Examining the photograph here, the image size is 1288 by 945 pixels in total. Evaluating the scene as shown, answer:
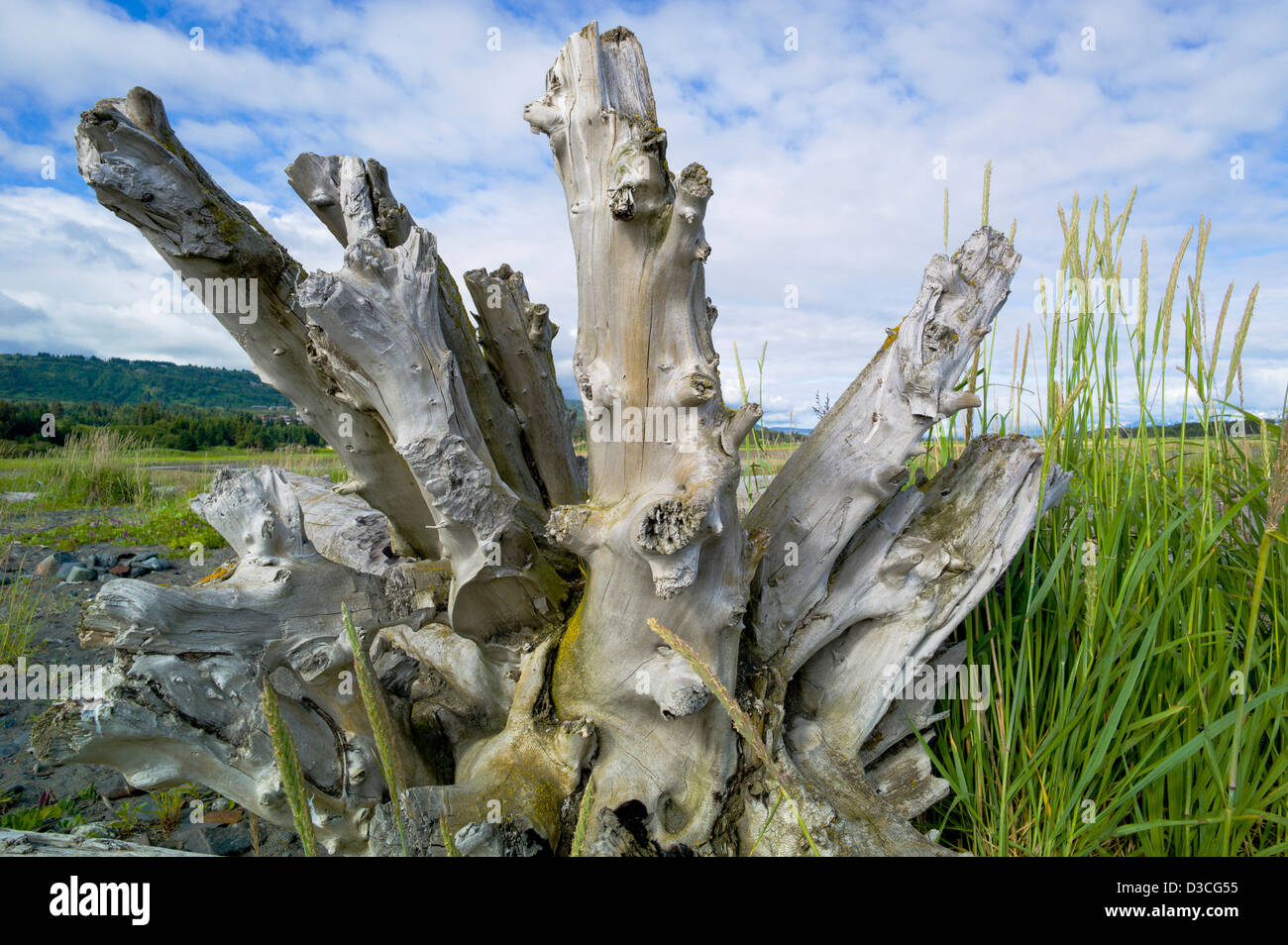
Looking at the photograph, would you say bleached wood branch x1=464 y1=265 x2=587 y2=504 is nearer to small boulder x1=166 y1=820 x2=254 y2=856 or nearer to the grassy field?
small boulder x1=166 y1=820 x2=254 y2=856

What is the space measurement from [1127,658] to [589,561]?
2264mm

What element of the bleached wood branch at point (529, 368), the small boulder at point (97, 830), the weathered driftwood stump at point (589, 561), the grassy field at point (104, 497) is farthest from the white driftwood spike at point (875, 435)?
the grassy field at point (104, 497)

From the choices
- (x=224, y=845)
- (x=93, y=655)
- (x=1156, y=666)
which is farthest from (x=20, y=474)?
(x=1156, y=666)

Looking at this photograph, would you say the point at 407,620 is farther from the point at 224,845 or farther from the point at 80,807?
the point at 80,807

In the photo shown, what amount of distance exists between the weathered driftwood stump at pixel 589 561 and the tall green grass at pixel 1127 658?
10.5 inches

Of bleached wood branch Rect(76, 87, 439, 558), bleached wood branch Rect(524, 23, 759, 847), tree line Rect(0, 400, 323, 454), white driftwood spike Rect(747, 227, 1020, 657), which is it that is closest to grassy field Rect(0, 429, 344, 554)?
tree line Rect(0, 400, 323, 454)

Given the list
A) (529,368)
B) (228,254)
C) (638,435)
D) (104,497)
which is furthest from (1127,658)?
(104,497)

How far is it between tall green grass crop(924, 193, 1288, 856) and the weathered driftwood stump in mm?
267

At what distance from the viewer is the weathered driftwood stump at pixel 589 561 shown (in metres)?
2.48

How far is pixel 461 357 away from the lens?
3.33m

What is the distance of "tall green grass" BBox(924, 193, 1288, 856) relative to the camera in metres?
2.54

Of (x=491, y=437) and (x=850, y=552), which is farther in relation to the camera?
(x=491, y=437)

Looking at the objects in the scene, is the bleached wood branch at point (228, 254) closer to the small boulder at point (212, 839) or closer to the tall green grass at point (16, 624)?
the small boulder at point (212, 839)
